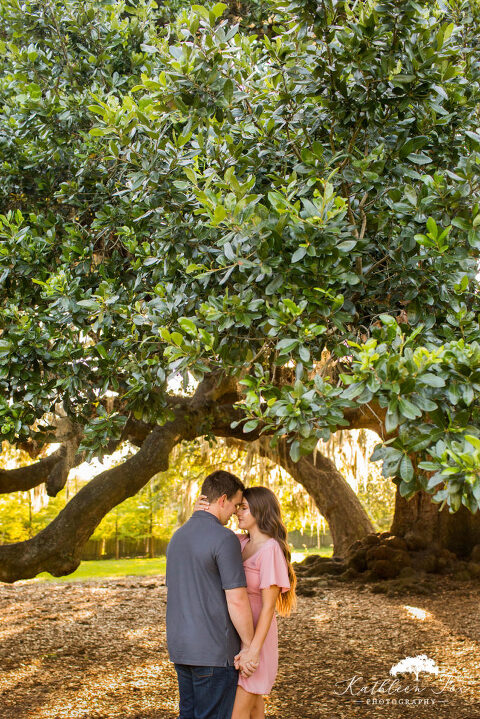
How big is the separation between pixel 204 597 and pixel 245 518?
18.9 inches

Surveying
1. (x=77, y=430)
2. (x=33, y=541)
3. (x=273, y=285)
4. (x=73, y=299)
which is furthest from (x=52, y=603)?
(x=273, y=285)

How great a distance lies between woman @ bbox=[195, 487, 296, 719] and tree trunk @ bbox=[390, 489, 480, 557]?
7.22 meters

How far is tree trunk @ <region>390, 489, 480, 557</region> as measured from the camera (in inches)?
388

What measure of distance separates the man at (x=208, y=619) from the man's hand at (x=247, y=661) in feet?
0.06

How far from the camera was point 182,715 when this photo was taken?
9.47ft

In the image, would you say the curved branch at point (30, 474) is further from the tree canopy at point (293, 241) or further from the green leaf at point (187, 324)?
the green leaf at point (187, 324)

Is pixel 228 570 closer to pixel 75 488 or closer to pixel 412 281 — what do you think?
pixel 412 281

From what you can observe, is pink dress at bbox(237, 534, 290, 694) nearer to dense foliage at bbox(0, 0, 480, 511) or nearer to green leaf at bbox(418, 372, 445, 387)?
dense foliage at bbox(0, 0, 480, 511)

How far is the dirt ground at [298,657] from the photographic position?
4902 mm

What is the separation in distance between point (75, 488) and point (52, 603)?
8.61 metres

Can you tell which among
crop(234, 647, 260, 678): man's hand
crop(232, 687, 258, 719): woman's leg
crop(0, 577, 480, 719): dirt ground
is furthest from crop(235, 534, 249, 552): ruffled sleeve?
crop(0, 577, 480, 719): dirt ground

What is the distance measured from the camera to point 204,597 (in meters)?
2.79

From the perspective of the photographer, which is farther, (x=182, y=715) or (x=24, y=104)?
(x=24, y=104)

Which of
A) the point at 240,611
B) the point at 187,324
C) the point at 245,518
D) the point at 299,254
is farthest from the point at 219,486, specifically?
the point at 299,254
